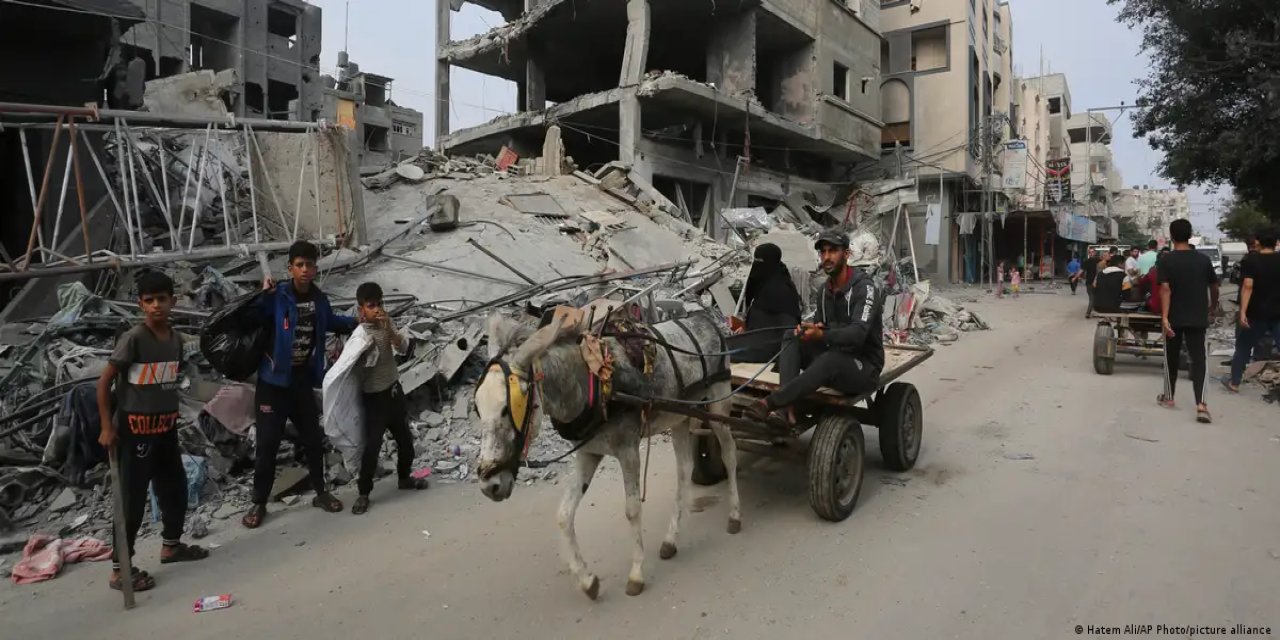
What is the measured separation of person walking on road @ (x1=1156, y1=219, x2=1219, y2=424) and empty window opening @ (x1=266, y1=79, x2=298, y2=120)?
39.4 m

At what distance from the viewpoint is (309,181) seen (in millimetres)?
10109

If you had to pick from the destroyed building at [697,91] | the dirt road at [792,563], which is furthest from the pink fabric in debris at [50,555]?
the destroyed building at [697,91]

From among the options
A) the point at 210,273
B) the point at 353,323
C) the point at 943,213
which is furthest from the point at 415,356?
the point at 943,213

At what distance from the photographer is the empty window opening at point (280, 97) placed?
3669 cm

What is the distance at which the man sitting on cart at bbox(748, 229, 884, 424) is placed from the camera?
4.30m

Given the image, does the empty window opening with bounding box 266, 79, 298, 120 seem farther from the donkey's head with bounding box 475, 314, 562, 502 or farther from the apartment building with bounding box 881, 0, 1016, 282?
the donkey's head with bounding box 475, 314, 562, 502

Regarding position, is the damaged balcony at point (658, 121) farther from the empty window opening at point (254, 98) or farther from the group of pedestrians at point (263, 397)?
the empty window opening at point (254, 98)

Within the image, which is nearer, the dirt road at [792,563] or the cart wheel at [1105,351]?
the dirt road at [792,563]

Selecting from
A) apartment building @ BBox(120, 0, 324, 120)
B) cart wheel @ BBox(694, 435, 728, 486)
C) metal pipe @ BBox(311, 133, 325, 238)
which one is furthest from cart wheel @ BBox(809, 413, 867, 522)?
apartment building @ BBox(120, 0, 324, 120)

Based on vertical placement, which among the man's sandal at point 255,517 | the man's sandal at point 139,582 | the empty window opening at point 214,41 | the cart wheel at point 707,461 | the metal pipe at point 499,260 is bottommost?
the man's sandal at point 139,582

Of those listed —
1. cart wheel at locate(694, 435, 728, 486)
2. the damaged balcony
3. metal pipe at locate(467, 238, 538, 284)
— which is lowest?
cart wheel at locate(694, 435, 728, 486)

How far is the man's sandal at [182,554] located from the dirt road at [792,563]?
88mm

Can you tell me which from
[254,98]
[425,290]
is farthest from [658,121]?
[254,98]

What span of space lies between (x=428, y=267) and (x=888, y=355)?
6.75m
